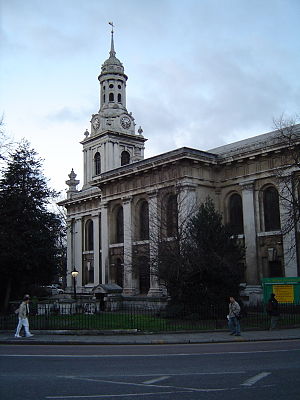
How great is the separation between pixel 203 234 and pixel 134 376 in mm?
16248

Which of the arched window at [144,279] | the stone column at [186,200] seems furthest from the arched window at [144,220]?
the stone column at [186,200]

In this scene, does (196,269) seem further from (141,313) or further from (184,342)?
(184,342)

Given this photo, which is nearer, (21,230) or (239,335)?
(239,335)

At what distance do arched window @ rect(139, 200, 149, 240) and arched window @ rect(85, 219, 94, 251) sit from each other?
1291 cm

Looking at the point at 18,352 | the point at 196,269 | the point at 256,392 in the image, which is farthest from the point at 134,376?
the point at 196,269

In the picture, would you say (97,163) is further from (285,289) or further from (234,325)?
(234,325)

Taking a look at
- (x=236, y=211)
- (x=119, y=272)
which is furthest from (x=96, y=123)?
(x=236, y=211)

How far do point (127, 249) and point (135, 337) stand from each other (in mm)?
22983

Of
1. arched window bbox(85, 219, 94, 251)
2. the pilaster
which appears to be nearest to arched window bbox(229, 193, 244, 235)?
the pilaster

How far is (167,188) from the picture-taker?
37938 mm

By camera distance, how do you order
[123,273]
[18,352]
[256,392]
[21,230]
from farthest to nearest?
[123,273]
[21,230]
[18,352]
[256,392]

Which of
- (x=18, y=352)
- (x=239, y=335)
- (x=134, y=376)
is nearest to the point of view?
(x=134, y=376)

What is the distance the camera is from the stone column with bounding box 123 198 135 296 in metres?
40.0

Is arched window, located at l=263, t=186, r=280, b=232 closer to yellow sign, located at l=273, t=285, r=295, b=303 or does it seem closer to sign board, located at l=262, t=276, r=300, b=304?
sign board, located at l=262, t=276, r=300, b=304
